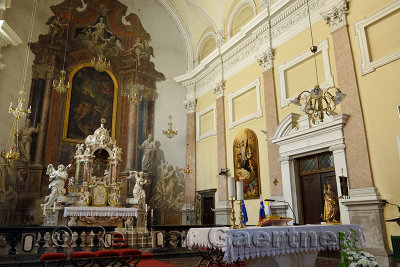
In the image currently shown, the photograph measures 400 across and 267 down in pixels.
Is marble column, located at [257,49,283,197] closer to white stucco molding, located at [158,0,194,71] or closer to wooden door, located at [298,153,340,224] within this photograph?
wooden door, located at [298,153,340,224]

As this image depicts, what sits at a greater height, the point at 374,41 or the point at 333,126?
the point at 374,41

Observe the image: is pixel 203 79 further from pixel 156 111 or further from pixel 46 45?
pixel 46 45

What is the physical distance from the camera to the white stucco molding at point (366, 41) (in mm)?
7180

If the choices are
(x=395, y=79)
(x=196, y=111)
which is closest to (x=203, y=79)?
(x=196, y=111)

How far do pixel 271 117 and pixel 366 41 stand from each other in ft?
11.5

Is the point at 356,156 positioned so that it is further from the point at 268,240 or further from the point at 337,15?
the point at 268,240

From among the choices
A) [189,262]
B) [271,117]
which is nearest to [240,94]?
[271,117]

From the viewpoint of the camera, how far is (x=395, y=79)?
23.0ft

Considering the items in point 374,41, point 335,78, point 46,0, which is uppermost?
point 46,0

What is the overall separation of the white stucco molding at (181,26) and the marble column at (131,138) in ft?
12.7

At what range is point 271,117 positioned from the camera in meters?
10.2

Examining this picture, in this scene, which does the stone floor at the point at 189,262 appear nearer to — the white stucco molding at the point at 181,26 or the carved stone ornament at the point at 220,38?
the carved stone ornament at the point at 220,38

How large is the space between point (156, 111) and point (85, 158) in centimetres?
439

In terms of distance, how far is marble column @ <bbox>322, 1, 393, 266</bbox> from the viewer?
680 centimetres
